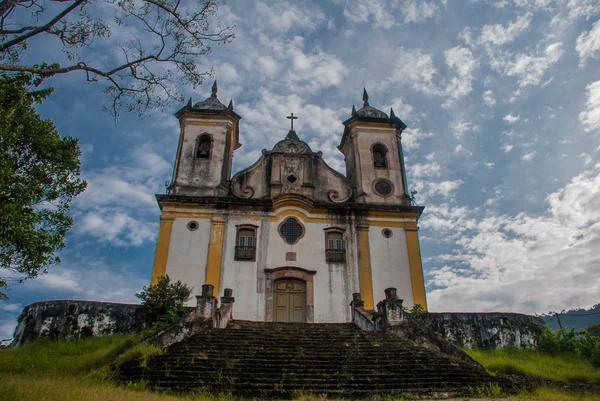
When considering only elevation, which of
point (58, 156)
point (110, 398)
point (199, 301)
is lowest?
point (110, 398)

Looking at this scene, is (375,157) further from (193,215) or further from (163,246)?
(163,246)

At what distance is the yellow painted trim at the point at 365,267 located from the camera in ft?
49.1

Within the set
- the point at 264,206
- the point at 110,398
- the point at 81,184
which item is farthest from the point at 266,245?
the point at 110,398

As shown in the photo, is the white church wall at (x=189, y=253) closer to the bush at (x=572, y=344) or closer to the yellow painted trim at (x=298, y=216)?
the yellow painted trim at (x=298, y=216)

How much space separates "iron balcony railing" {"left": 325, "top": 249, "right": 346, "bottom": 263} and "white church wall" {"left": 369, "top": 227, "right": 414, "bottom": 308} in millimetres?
1106

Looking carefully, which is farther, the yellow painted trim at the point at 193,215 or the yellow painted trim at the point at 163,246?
the yellow painted trim at the point at 193,215

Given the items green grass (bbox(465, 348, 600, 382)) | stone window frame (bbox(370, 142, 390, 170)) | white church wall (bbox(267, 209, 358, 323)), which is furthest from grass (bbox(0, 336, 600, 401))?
stone window frame (bbox(370, 142, 390, 170))

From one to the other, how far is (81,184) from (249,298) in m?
6.52

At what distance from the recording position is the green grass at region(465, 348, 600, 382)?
9.95 m

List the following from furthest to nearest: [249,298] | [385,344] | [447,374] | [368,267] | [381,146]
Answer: [381,146] → [368,267] → [249,298] → [385,344] → [447,374]

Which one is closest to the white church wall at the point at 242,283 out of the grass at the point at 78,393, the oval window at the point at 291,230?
the oval window at the point at 291,230

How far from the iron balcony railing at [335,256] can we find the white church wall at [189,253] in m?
4.40

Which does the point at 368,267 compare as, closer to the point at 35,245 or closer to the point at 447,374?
the point at 447,374

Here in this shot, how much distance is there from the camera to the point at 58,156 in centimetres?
1059
